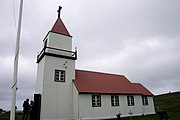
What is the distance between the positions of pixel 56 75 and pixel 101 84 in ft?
20.6

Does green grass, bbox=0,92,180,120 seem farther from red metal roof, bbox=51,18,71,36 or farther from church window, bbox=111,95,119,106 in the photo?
red metal roof, bbox=51,18,71,36

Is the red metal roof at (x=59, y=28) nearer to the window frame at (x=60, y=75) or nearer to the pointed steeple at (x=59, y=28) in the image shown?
the pointed steeple at (x=59, y=28)

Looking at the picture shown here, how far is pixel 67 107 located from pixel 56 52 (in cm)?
659

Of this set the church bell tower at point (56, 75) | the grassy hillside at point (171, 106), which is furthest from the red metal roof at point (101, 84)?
the grassy hillside at point (171, 106)

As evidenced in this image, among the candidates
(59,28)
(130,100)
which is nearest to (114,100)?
(130,100)

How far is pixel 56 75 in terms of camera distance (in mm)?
19062

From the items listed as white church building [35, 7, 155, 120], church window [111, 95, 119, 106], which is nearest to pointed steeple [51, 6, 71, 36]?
white church building [35, 7, 155, 120]

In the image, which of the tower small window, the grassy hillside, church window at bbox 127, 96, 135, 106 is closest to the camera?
the grassy hillside

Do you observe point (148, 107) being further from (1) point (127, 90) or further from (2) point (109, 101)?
(2) point (109, 101)

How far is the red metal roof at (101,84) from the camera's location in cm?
1972

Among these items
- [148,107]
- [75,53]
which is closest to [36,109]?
[75,53]

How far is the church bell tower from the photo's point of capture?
1767 cm

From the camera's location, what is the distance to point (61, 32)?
21578mm

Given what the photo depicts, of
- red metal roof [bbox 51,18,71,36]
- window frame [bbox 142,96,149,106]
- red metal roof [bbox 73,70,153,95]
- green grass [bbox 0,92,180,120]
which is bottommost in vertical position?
green grass [bbox 0,92,180,120]
